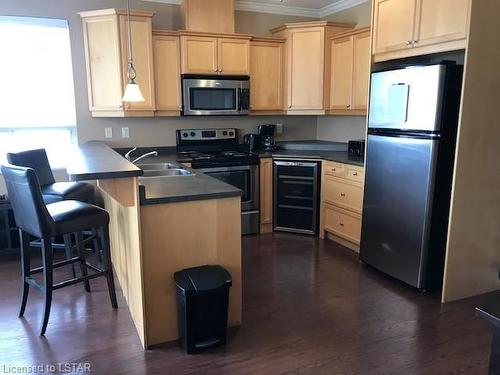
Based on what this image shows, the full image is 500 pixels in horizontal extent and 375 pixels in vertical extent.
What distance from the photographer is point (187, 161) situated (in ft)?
13.2

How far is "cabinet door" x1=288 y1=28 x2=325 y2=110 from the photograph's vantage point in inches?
172

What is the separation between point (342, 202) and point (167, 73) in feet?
7.25

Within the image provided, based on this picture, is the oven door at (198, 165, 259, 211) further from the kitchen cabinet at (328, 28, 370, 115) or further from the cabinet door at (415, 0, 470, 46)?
the cabinet door at (415, 0, 470, 46)

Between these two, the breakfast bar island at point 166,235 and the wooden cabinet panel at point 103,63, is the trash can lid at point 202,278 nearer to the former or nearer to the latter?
the breakfast bar island at point 166,235

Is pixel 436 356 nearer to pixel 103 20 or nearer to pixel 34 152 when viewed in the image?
pixel 34 152

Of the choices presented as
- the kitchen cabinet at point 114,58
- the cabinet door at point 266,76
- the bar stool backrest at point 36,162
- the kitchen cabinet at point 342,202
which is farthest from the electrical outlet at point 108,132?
the kitchen cabinet at point 342,202

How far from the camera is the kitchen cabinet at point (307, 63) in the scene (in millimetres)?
4344

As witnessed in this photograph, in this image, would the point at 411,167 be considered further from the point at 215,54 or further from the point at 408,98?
the point at 215,54

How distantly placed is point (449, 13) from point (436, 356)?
2113 millimetres

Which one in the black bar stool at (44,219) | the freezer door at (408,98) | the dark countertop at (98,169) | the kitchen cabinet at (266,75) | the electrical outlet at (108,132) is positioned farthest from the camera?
the kitchen cabinet at (266,75)

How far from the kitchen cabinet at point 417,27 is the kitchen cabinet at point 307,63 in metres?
1.18

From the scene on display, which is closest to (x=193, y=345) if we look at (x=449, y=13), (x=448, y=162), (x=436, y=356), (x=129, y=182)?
(x=129, y=182)

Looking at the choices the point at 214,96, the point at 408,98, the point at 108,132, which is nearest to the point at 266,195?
the point at 214,96

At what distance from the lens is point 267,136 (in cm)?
482
